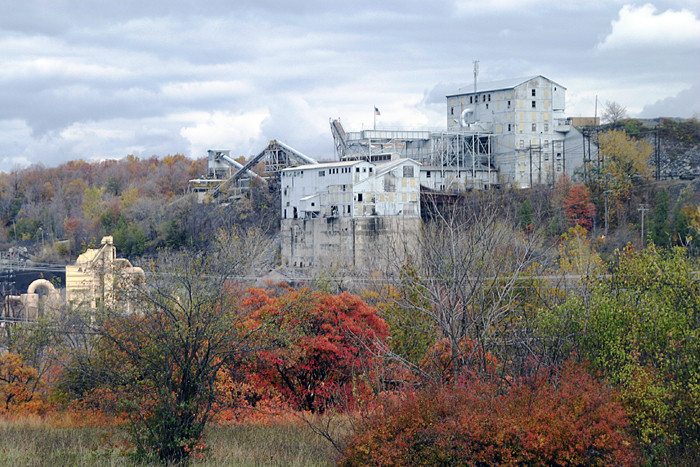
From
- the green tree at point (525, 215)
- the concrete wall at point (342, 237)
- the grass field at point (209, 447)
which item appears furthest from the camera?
the concrete wall at point (342, 237)

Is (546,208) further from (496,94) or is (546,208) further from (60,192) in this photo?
(60,192)

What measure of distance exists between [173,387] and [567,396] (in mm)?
5265

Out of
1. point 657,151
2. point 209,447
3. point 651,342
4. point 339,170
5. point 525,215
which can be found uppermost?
point 657,151

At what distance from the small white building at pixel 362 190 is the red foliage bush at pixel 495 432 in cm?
4466

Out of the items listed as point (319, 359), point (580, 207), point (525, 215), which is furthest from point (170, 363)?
point (580, 207)

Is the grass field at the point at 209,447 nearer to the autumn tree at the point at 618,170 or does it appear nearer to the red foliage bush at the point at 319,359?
the red foliage bush at the point at 319,359

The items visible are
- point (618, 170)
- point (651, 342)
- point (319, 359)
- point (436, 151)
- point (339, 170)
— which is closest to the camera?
point (651, 342)

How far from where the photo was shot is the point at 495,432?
10273 mm

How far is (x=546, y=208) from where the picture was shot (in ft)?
173

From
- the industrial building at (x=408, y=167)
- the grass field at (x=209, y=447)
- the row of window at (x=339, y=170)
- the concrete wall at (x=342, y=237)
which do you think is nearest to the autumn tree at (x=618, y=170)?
the industrial building at (x=408, y=167)

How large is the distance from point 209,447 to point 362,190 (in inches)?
1754

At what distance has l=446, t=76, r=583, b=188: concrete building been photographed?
6009cm

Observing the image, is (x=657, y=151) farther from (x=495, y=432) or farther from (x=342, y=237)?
(x=495, y=432)

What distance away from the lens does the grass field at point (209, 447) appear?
438 inches
